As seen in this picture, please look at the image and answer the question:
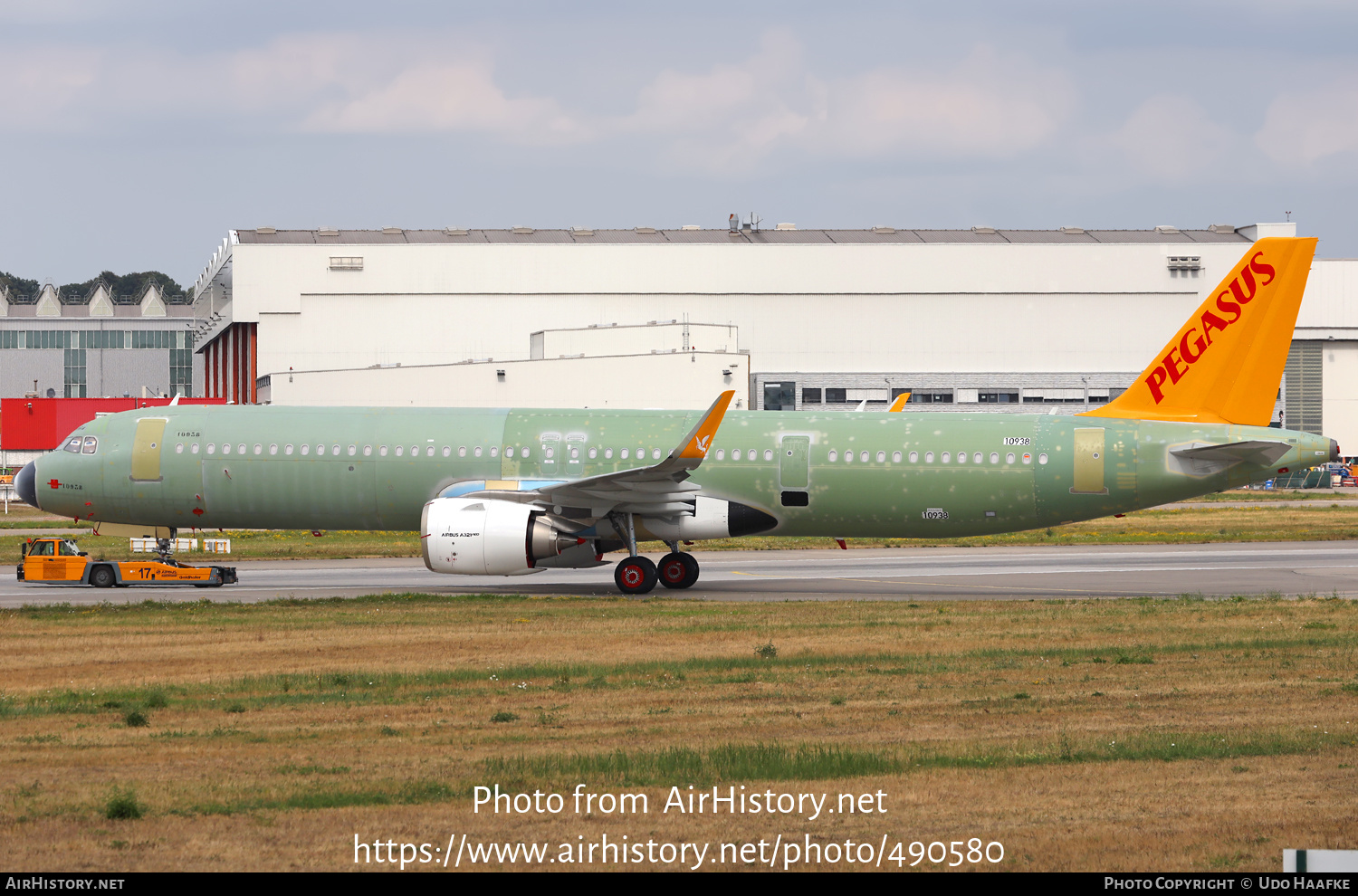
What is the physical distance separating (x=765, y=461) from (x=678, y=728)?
55.6 feet

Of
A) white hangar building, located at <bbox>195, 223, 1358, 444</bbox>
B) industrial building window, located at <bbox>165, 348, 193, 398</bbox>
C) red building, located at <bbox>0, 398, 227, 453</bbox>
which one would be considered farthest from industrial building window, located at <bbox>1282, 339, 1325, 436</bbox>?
industrial building window, located at <bbox>165, 348, 193, 398</bbox>

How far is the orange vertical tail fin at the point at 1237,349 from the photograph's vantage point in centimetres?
3028

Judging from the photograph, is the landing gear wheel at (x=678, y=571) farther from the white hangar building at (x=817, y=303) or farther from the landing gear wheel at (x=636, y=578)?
the white hangar building at (x=817, y=303)

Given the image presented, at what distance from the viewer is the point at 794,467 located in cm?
3116

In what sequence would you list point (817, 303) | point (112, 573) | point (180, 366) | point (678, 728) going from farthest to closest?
1. point (180, 366)
2. point (817, 303)
3. point (112, 573)
4. point (678, 728)

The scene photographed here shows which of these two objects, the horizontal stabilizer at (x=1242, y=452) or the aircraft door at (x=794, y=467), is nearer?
the horizontal stabilizer at (x=1242, y=452)

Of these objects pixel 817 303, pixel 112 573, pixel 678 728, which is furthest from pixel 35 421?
pixel 678 728

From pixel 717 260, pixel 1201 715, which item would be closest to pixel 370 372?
pixel 717 260

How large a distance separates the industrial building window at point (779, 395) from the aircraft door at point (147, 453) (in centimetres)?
5759

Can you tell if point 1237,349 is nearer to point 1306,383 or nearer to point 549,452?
point 549,452

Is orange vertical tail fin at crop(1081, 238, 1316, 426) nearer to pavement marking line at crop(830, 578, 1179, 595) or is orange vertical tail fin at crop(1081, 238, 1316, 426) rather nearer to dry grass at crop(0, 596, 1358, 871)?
pavement marking line at crop(830, 578, 1179, 595)

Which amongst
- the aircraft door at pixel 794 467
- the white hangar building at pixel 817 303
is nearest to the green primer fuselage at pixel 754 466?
the aircraft door at pixel 794 467

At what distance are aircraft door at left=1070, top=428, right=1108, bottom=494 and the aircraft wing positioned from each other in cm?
842
